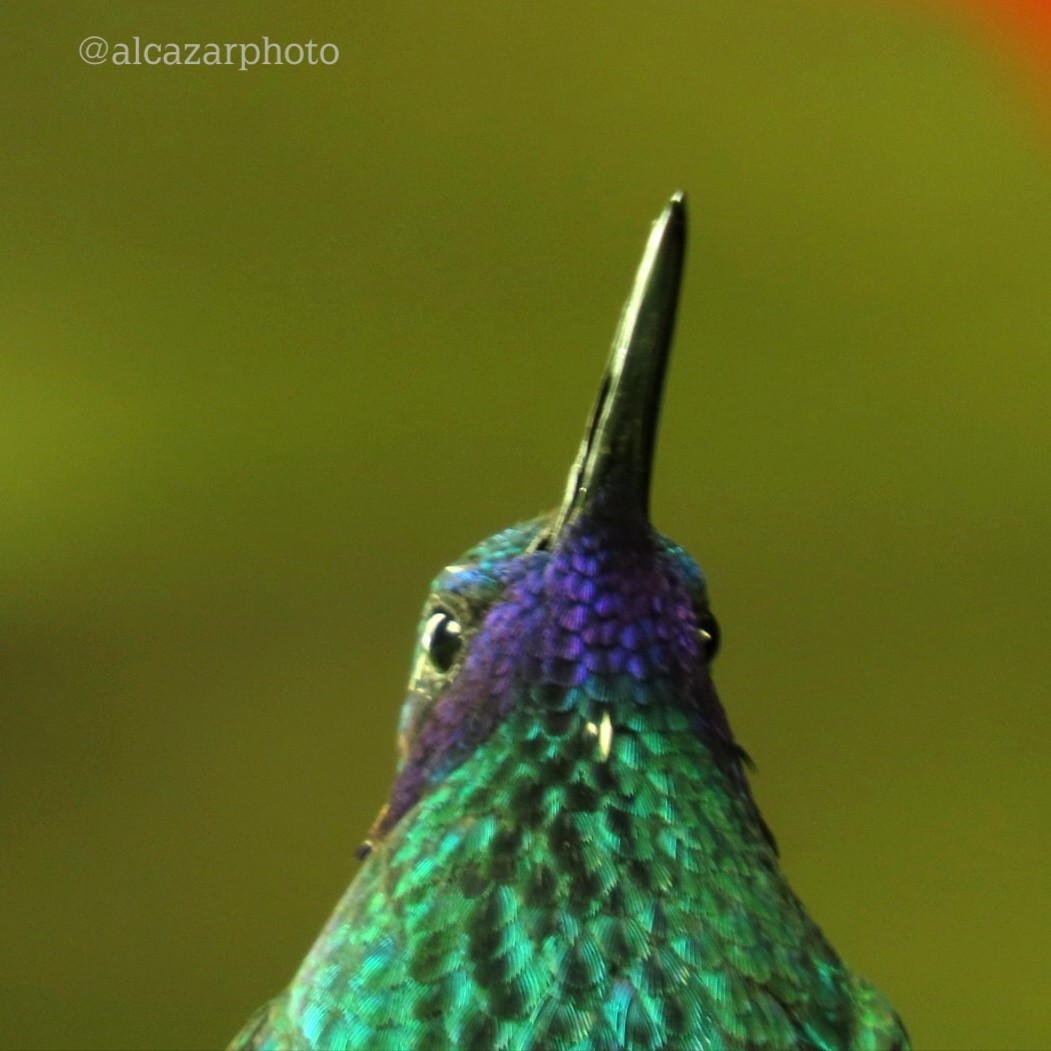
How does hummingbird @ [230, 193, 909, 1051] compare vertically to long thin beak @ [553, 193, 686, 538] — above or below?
below

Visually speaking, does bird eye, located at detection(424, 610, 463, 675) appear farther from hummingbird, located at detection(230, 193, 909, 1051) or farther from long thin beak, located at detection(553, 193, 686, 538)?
long thin beak, located at detection(553, 193, 686, 538)

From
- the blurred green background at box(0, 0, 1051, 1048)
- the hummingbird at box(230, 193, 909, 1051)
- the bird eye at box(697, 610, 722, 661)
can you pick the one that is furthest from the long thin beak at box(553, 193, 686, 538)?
the blurred green background at box(0, 0, 1051, 1048)

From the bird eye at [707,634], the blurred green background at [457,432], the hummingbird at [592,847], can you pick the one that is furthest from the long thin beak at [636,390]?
the blurred green background at [457,432]

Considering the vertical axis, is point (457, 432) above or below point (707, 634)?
above

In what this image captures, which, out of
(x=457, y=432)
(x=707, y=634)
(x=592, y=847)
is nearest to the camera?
(x=592, y=847)

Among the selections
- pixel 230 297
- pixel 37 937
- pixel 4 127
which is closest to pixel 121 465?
pixel 230 297

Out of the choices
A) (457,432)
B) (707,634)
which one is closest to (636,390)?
(707,634)

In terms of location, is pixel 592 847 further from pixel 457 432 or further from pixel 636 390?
pixel 457 432

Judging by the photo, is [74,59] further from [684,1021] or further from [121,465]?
[684,1021]
